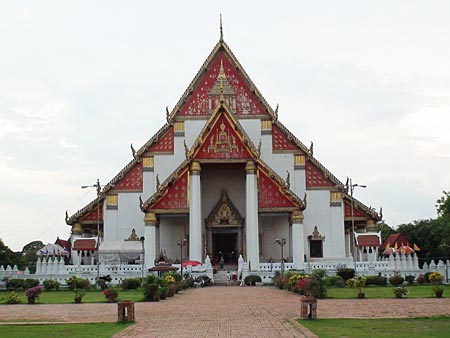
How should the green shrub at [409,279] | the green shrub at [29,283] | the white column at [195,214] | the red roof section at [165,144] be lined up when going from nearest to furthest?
the green shrub at [29,283] < the green shrub at [409,279] < the white column at [195,214] < the red roof section at [165,144]

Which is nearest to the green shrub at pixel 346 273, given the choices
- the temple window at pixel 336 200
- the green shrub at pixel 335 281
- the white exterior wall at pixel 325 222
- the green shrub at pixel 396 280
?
the green shrub at pixel 335 281

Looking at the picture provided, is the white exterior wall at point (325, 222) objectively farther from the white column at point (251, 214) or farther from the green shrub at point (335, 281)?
the green shrub at point (335, 281)

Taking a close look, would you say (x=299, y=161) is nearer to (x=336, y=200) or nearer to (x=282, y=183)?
(x=336, y=200)

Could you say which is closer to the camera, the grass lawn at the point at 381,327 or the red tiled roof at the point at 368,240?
the grass lawn at the point at 381,327

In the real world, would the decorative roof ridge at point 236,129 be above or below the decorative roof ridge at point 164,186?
above

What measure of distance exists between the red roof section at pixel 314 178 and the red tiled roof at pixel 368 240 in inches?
161

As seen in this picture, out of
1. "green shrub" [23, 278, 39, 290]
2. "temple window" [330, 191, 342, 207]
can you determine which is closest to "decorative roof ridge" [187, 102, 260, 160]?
"temple window" [330, 191, 342, 207]

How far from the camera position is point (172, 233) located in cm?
4347

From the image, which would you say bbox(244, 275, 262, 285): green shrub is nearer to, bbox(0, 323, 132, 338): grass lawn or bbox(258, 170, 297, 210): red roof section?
bbox(258, 170, 297, 210): red roof section

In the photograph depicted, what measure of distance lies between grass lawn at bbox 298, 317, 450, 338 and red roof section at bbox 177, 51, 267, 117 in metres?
30.1

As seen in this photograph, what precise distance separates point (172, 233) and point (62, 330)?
2880cm

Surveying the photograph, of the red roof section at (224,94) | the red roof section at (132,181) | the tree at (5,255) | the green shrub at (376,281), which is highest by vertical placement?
the red roof section at (224,94)

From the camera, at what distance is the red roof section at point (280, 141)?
1748 inches

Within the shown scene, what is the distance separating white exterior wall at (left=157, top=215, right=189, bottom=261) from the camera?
4288 cm
